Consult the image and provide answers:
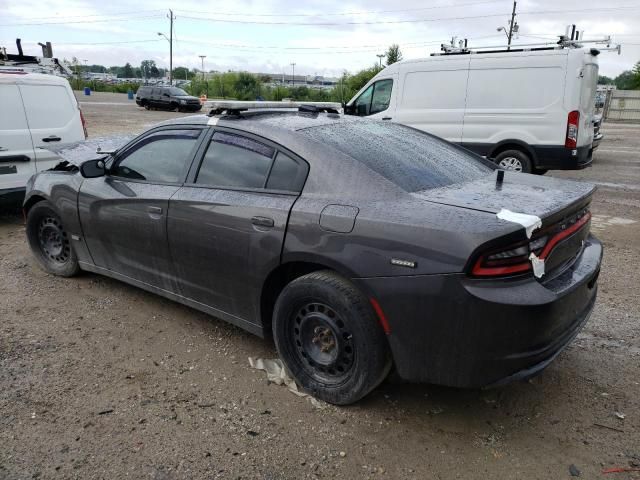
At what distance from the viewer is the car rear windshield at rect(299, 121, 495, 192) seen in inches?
113

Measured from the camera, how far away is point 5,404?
9.53 ft

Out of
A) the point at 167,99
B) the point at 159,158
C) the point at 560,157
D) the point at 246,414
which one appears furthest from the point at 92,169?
the point at 167,99

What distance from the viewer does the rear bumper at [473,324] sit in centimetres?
228

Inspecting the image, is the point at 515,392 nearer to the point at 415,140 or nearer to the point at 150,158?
the point at 415,140

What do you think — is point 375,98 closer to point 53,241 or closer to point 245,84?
point 53,241

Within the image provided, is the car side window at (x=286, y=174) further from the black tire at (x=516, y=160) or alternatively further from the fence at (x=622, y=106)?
the fence at (x=622, y=106)

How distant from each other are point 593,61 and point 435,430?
835cm

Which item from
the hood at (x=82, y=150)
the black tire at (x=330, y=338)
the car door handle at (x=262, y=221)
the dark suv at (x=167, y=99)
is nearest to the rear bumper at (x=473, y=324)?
the black tire at (x=330, y=338)

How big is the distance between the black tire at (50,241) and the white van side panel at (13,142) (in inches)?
72.9

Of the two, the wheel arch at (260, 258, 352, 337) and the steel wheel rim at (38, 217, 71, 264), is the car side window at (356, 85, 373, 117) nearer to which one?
the steel wheel rim at (38, 217, 71, 264)

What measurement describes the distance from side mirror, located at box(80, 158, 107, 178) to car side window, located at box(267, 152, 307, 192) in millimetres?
1718

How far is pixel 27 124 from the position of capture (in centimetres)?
641

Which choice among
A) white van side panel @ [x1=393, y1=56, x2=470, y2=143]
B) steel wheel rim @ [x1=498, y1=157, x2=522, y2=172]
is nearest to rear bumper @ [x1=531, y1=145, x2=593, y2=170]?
steel wheel rim @ [x1=498, y1=157, x2=522, y2=172]

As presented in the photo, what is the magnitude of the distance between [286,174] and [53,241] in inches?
115
